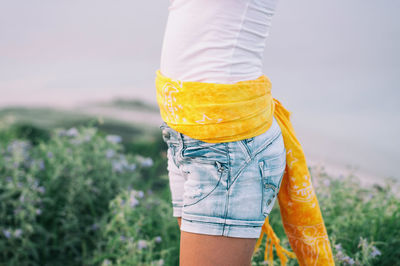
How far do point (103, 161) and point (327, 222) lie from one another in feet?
4.82

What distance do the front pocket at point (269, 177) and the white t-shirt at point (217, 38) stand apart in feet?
0.79

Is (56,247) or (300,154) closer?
(300,154)

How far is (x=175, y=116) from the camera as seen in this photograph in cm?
108

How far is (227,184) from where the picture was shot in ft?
3.34

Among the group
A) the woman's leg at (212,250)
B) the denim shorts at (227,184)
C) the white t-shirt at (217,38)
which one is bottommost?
the woman's leg at (212,250)

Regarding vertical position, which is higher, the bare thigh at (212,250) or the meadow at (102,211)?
the bare thigh at (212,250)

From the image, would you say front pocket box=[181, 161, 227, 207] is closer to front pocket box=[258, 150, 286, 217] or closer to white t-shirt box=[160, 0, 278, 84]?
front pocket box=[258, 150, 286, 217]

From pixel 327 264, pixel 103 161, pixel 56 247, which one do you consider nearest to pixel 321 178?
pixel 327 264

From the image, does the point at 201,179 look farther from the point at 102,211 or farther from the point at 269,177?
the point at 102,211

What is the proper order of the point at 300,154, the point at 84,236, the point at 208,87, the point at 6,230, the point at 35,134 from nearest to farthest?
1. the point at 208,87
2. the point at 300,154
3. the point at 6,230
4. the point at 84,236
5. the point at 35,134

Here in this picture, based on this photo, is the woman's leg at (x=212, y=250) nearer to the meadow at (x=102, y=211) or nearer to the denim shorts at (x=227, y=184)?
the denim shorts at (x=227, y=184)

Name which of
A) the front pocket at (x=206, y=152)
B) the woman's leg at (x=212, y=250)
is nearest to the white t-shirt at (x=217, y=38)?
the front pocket at (x=206, y=152)

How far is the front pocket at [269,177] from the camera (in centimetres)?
106

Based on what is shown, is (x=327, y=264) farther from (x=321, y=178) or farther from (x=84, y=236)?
(x=84, y=236)
